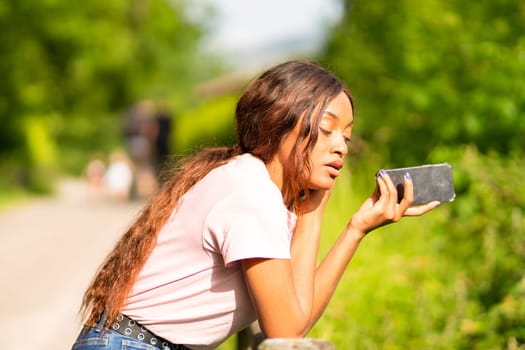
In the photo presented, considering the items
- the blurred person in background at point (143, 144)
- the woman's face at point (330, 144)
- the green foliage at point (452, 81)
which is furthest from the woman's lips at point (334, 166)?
the blurred person in background at point (143, 144)

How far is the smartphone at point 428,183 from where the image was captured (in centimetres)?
245

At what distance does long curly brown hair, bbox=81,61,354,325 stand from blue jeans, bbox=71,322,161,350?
0.15 ft

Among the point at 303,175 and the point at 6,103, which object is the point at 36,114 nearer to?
the point at 6,103

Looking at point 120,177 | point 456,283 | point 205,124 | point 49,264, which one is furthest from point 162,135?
point 456,283

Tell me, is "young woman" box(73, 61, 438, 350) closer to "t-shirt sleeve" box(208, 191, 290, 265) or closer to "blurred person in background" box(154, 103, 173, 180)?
"t-shirt sleeve" box(208, 191, 290, 265)

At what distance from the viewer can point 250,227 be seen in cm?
220

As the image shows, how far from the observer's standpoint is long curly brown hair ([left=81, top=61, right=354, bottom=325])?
2.36 metres

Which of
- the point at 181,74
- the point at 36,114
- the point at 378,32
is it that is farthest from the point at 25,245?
the point at 181,74

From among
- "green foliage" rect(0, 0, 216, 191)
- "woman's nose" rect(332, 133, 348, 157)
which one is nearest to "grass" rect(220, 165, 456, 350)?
"woman's nose" rect(332, 133, 348, 157)

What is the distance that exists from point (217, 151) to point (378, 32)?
28.2ft

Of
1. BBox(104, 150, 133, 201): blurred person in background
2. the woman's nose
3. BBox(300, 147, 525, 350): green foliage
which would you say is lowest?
BBox(300, 147, 525, 350): green foliage

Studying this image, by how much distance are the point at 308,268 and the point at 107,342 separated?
63cm

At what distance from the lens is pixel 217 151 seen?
2.63 meters

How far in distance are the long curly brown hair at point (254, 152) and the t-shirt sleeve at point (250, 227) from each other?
0.20 meters
